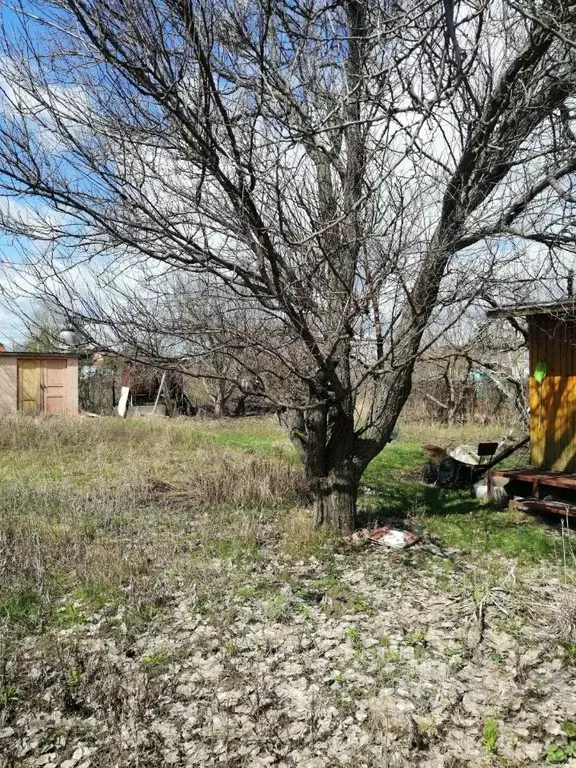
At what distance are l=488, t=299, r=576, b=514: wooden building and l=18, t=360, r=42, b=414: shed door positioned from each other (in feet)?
54.6

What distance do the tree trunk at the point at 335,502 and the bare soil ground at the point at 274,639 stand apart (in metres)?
0.25

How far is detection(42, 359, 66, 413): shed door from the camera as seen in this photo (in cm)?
2039

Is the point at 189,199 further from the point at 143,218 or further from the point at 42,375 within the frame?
the point at 42,375

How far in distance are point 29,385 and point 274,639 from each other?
18.6 meters

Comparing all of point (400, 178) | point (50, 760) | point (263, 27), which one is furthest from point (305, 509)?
point (263, 27)

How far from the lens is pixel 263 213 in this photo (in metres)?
4.40

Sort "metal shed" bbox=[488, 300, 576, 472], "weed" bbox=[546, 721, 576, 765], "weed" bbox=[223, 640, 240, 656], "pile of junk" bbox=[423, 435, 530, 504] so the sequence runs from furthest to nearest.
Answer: "pile of junk" bbox=[423, 435, 530, 504] → "metal shed" bbox=[488, 300, 576, 472] → "weed" bbox=[223, 640, 240, 656] → "weed" bbox=[546, 721, 576, 765]

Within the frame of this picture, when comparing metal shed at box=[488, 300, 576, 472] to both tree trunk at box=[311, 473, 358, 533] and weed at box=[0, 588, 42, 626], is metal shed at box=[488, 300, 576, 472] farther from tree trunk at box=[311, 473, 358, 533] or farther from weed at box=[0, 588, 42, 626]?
weed at box=[0, 588, 42, 626]

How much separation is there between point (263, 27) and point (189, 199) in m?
1.22

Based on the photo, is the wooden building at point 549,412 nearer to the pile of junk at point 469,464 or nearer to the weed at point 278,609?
the pile of junk at point 469,464

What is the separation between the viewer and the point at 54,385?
2052 centimetres

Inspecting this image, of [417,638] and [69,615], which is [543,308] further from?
[69,615]

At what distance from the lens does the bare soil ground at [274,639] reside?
289 cm

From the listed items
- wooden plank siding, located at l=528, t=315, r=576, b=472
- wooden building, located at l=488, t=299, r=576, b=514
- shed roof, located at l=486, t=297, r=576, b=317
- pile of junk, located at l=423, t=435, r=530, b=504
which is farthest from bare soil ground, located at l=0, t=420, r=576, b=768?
shed roof, located at l=486, t=297, r=576, b=317
